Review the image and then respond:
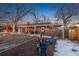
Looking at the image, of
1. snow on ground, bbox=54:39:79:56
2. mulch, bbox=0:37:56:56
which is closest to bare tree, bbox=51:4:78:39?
snow on ground, bbox=54:39:79:56

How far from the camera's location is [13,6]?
7.31ft

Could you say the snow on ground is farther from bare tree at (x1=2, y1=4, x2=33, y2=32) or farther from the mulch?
bare tree at (x1=2, y1=4, x2=33, y2=32)

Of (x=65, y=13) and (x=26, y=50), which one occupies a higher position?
(x=65, y=13)

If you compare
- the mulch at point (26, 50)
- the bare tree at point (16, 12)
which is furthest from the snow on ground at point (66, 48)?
the bare tree at point (16, 12)

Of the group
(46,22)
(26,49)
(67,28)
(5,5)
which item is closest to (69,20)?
(67,28)

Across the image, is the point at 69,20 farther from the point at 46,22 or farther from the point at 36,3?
the point at 36,3

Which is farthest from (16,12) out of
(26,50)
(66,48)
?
(66,48)

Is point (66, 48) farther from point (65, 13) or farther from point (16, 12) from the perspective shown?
point (16, 12)

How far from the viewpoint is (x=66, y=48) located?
2193mm

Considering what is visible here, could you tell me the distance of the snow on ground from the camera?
218 cm

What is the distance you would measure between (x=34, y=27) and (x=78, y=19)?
438 mm

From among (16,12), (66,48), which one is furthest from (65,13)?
(16,12)

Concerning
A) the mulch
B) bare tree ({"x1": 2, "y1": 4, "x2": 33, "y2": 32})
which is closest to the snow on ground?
the mulch

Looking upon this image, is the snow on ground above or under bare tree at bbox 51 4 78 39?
under
